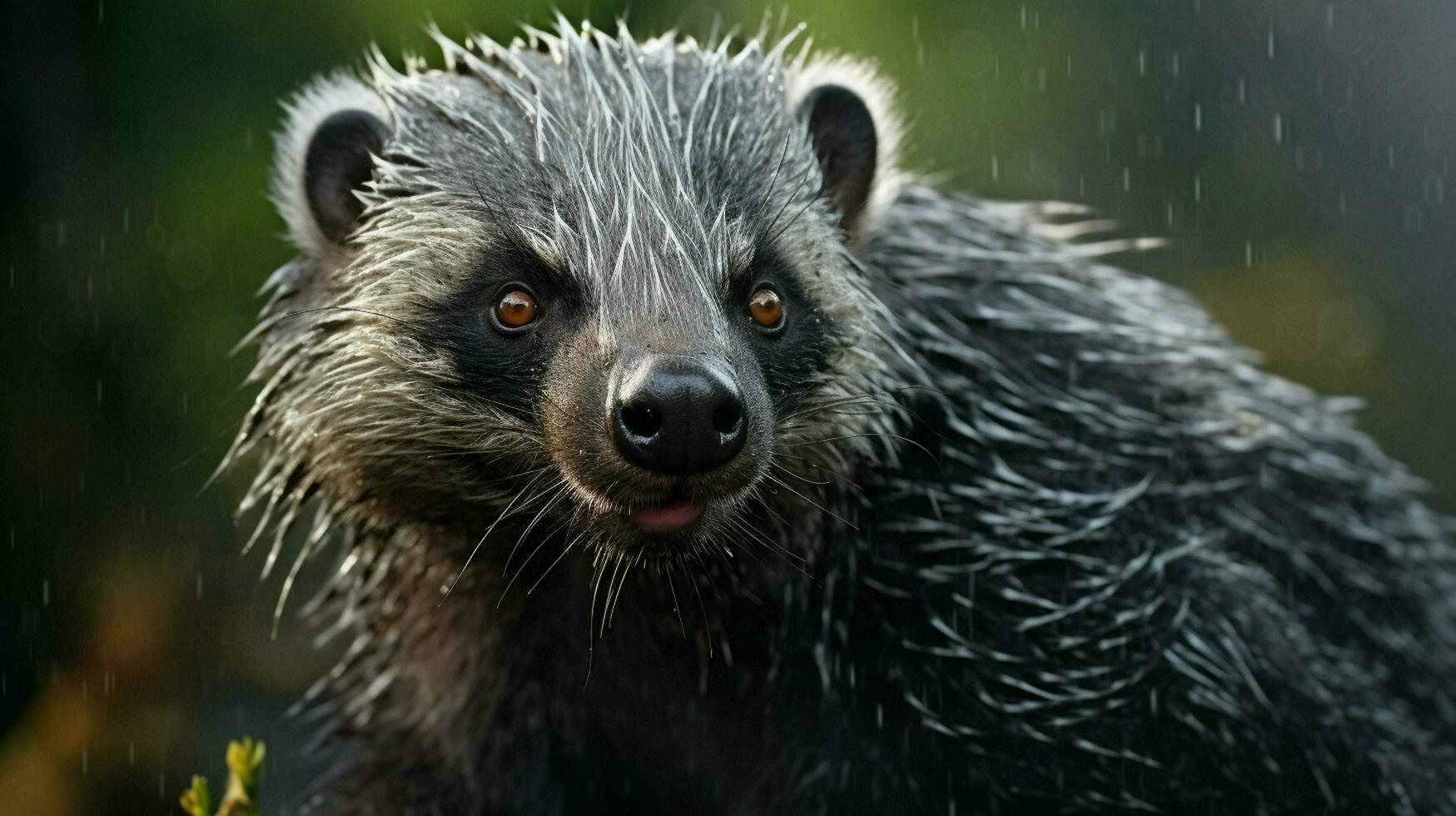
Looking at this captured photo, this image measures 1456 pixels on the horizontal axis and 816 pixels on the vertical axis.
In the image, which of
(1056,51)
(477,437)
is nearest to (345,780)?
(477,437)

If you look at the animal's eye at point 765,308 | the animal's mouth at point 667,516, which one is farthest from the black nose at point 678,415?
the animal's eye at point 765,308

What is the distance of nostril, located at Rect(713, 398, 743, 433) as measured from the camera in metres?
2.95

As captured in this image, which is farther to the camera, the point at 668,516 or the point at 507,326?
the point at 507,326

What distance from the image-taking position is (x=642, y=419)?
295 cm

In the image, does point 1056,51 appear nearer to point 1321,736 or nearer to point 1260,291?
point 1260,291

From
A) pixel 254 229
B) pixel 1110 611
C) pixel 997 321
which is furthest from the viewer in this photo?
pixel 254 229

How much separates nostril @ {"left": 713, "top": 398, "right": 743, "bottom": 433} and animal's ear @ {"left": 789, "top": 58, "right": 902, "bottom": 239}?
46.3 inches

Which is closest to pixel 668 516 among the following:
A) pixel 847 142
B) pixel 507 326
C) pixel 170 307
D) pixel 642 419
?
pixel 642 419

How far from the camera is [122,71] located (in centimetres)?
742

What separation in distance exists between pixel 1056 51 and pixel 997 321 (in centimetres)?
538

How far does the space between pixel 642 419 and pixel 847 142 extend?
1446 millimetres

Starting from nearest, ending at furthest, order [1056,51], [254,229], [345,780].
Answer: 1. [345,780]
2. [254,229]
3. [1056,51]

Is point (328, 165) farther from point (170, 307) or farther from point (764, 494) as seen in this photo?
point (170, 307)

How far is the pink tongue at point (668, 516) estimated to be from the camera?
3.21 m
